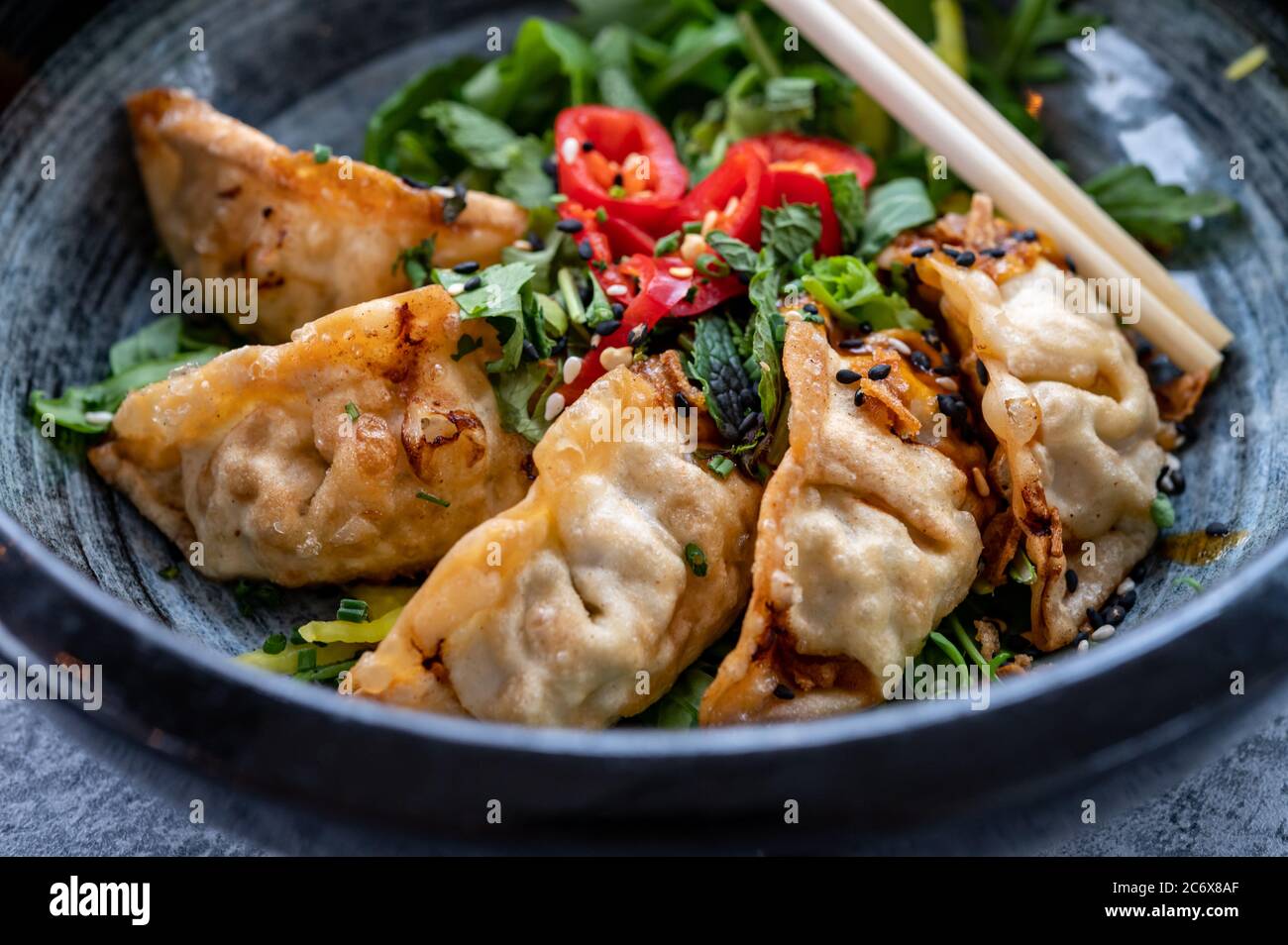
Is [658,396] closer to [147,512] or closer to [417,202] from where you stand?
[417,202]

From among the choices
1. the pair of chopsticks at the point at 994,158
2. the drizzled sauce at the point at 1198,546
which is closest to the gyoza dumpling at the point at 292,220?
the pair of chopsticks at the point at 994,158

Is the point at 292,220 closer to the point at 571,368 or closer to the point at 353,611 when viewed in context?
the point at 571,368

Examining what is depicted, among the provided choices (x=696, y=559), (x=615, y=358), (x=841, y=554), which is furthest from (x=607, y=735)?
(x=615, y=358)

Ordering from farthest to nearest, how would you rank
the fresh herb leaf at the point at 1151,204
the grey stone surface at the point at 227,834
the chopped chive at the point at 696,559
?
the fresh herb leaf at the point at 1151,204, the grey stone surface at the point at 227,834, the chopped chive at the point at 696,559

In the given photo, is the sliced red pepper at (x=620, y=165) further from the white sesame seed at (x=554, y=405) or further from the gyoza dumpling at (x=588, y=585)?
the gyoza dumpling at (x=588, y=585)

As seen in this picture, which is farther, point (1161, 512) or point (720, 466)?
point (1161, 512)

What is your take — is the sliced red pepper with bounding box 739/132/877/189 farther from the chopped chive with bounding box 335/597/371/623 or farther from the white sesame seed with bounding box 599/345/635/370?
the chopped chive with bounding box 335/597/371/623
